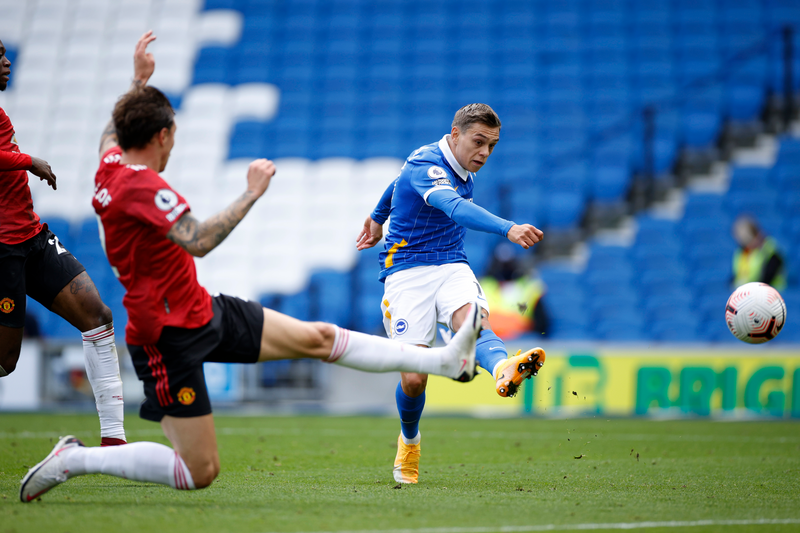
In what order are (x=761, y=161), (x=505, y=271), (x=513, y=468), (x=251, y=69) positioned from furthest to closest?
(x=251, y=69), (x=761, y=161), (x=505, y=271), (x=513, y=468)

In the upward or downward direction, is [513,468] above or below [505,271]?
below

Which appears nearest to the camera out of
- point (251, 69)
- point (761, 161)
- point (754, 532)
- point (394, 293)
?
point (754, 532)

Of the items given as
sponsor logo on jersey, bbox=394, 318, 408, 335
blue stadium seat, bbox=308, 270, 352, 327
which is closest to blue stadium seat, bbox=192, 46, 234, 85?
blue stadium seat, bbox=308, 270, 352, 327

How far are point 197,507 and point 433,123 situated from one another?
1265 cm

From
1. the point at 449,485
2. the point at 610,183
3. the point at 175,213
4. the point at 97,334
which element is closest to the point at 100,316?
the point at 97,334

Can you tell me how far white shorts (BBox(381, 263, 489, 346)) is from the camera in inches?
197

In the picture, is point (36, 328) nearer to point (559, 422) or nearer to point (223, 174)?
point (223, 174)

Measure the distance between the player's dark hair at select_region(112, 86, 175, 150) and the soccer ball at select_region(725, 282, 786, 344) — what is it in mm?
4002

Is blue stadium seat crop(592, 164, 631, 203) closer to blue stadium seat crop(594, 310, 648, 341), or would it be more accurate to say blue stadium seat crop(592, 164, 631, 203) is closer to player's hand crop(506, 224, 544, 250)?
blue stadium seat crop(594, 310, 648, 341)

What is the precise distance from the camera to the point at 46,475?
3.83m

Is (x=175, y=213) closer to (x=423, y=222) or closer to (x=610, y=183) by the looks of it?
(x=423, y=222)

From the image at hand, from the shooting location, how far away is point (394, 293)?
517 cm

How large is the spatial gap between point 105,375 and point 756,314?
169 inches

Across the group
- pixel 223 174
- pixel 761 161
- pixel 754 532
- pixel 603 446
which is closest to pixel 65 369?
pixel 223 174
